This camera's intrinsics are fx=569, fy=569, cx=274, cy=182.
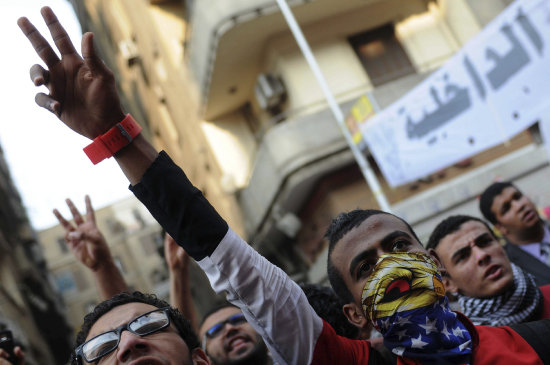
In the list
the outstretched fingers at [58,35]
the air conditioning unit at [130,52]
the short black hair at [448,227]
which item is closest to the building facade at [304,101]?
the air conditioning unit at [130,52]

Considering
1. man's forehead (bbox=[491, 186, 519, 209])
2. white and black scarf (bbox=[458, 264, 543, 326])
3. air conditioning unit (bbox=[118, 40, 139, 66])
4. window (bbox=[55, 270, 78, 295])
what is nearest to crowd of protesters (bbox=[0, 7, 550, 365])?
white and black scarf (bbox=[458, 264, 543, 326])

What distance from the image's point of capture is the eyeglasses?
78.0 inches

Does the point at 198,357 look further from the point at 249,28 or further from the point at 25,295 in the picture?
the point at 25,295

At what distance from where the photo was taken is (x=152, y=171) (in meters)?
1.62

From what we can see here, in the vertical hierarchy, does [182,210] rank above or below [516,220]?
above

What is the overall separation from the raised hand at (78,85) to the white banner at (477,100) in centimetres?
372

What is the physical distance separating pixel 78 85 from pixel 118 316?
3.00ft

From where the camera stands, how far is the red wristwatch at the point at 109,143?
1.64m

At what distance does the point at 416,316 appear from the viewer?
1.70 metres

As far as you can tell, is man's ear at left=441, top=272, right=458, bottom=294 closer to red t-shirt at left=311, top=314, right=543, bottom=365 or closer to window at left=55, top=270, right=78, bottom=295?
red t-shirt at left=311, top=314, right=543, bottom=365

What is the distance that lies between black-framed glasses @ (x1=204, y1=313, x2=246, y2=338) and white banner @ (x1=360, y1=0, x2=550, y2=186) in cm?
284

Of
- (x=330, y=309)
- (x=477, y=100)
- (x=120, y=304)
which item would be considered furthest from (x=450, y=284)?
(x=477, y=100)

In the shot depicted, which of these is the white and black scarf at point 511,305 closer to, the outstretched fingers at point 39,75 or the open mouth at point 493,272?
the open mouth at point 493,272

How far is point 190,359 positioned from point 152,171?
0.83 meters
